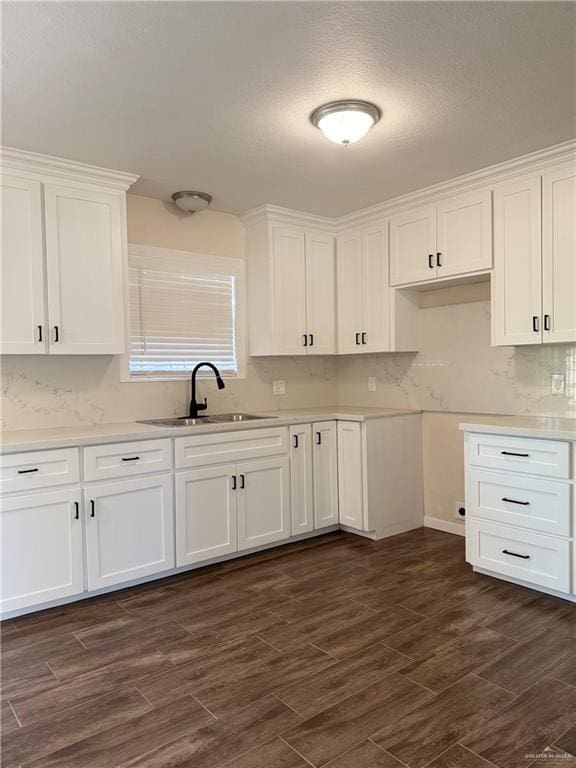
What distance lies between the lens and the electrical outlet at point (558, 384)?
3.31 m

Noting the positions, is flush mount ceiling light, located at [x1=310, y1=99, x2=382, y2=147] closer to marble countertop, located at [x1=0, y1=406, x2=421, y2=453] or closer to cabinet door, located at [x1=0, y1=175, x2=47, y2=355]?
cabinet door, located at [x1=0, y1=175, x2=47, y2=355]

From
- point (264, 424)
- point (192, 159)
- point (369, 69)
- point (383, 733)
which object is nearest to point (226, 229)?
point (192, 159)

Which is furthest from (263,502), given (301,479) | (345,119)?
(345,119)

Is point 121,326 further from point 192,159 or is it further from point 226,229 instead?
point 226,229

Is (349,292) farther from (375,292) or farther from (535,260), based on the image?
(535,260)

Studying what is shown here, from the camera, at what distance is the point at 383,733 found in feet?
Result: 5.98

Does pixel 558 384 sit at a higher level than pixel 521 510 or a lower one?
higher

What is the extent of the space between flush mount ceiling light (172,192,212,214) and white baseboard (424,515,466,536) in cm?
282

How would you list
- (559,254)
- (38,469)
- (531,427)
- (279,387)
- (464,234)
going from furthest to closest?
(279,387) → (464,234) → (559,254) → (531,427) → (38,469)

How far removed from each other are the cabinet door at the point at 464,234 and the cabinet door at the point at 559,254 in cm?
35

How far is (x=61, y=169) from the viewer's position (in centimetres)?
301

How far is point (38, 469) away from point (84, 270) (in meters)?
1.15

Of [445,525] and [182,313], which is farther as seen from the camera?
[445,525]

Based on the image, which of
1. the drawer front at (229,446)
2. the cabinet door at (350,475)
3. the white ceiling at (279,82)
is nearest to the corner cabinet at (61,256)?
the white ceiling at (279,82)
